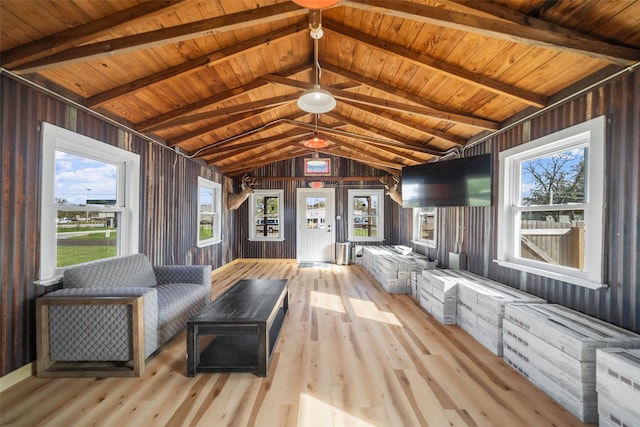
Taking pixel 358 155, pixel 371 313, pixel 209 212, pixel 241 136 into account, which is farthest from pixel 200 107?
pixel 358 155

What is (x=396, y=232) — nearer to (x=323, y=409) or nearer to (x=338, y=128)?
(x=338, y=128)

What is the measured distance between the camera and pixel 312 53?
10.2 feet

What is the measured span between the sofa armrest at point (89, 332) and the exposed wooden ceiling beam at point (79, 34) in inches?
72.3

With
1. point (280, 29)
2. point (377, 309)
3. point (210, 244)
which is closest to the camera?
point (280, 29)

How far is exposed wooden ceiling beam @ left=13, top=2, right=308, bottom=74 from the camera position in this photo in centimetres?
193

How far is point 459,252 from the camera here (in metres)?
4.07

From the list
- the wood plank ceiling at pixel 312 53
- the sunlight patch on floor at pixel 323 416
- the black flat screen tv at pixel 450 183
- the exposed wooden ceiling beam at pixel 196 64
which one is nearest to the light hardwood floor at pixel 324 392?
the sunlight patch on floor at pixel 323 416

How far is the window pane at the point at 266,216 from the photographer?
7.40 metres

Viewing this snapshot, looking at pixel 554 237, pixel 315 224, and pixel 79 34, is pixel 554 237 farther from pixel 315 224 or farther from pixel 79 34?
pixel 315 224

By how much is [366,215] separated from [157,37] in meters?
6.06

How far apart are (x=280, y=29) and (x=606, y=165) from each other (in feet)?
9.99

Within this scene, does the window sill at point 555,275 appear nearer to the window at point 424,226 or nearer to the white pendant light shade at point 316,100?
the window at point 424,226

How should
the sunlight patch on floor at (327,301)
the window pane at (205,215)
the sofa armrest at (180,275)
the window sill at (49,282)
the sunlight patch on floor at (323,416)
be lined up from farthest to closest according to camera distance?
the window pane at (205,215) < the sunlight patch on floor at (327,301) < the sofa armrest at (180,275) < the window sill at (49,282) < the sunlight patch on floor at (323,416)

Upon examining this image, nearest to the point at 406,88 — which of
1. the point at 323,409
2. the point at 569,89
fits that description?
the point at 569,89
